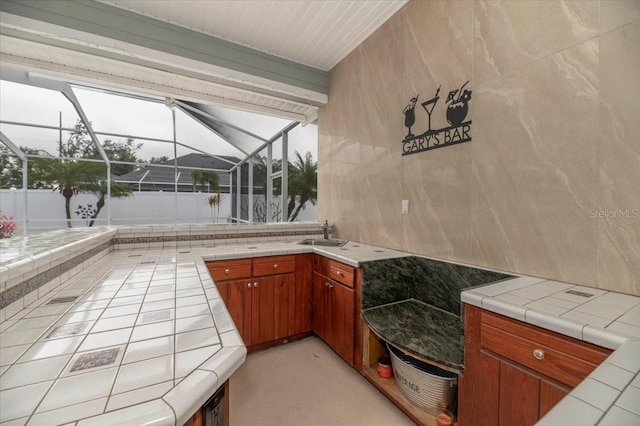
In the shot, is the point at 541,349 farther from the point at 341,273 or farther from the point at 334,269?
the point at 334,269

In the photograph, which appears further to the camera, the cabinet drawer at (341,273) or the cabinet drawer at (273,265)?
the cabinet drawer at (273,265)

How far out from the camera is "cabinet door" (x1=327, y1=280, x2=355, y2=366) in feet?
6.62

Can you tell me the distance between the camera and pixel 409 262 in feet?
6.84

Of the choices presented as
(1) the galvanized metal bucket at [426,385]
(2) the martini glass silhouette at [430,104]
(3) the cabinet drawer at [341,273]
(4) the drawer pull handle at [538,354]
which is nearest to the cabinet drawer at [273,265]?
(3) the cabinet drawer at [341,273]

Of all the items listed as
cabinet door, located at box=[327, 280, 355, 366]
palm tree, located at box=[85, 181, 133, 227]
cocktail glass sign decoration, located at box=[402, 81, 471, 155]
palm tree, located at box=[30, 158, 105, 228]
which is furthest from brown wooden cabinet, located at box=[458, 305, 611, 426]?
palm tree, located at box=[85, 181, 133, 227]

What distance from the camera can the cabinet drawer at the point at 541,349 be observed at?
887 mm

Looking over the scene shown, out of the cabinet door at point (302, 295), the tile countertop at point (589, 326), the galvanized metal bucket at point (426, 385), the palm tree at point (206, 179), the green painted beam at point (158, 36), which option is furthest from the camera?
the palm tree at point (206, 179)

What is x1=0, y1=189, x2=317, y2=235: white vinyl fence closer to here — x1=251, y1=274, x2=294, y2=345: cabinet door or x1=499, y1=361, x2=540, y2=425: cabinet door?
x1=251, y1=274, x2=294, y2=345: cabinet door

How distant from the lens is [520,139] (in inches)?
58.5

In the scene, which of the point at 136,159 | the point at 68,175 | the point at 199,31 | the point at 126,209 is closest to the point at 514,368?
the point at 199,31

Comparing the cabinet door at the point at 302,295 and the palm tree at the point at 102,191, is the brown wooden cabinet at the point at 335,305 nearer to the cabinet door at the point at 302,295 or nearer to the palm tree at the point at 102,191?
the cabinet door at the point at 302,295

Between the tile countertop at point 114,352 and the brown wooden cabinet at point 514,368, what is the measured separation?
1.05 m

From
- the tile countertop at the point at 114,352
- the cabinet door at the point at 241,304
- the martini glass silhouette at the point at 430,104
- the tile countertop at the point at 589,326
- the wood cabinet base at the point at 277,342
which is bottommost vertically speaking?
the wood cabinet base at the point at 277,342

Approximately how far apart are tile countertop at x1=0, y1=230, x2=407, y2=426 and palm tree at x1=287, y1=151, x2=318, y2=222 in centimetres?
281
